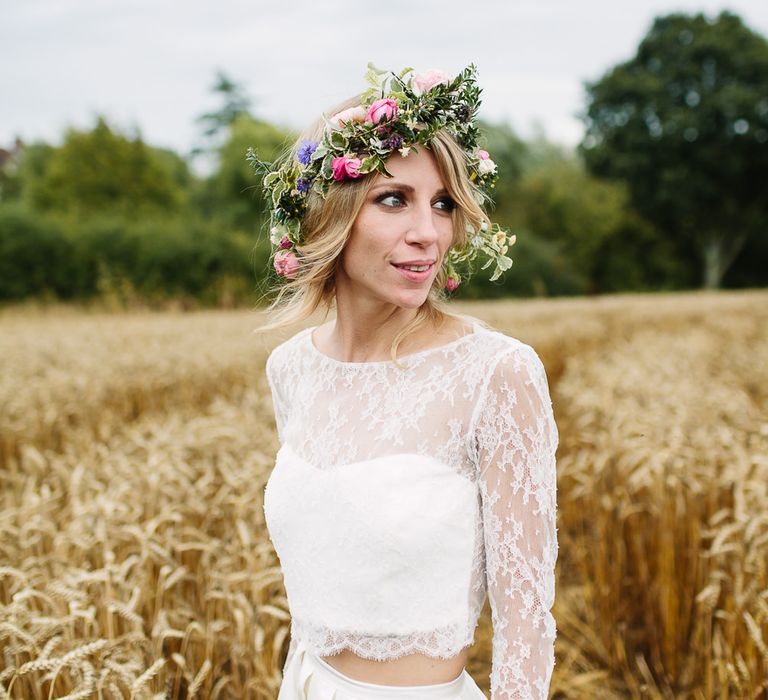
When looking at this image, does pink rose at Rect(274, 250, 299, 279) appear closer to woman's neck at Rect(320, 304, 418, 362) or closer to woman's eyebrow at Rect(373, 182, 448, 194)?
woman's neck at Rect(320, 304, 418, 362)

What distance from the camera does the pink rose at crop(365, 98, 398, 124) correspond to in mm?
1729

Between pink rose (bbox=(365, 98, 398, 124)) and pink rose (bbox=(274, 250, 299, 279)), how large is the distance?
445 millimetres

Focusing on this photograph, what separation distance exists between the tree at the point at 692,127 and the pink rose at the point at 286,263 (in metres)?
38.5

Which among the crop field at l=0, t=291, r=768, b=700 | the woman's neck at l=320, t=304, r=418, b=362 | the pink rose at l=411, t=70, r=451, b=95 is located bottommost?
the crop field at l=0, t=291, r=768, b=700

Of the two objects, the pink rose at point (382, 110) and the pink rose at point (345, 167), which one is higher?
the pink rose at point (382, 110)

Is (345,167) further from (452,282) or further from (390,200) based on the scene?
(452,282)

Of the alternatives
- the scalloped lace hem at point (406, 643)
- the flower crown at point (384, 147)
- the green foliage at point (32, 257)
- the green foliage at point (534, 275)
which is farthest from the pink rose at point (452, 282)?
the green foliage at point (534, 275)

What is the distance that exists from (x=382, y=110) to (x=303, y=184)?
301mm

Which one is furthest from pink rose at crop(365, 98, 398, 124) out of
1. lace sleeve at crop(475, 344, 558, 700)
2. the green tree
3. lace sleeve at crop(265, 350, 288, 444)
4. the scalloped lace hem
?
the green tree

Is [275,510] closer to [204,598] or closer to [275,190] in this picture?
[275,190]

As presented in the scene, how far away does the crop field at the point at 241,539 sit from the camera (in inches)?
90.8

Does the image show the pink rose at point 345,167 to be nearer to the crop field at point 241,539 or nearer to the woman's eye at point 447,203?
the woman's eye at point 447,203

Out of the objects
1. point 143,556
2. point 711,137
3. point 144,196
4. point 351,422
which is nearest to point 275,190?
point 351,422

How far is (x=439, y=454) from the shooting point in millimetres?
1615
